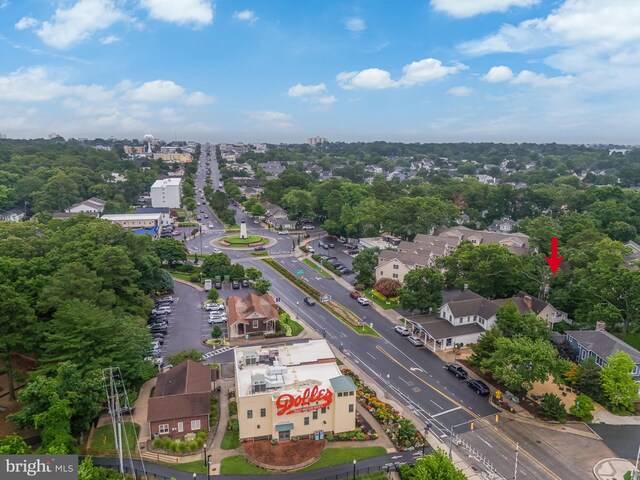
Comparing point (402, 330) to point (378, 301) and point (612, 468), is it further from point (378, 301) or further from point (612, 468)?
point (612, 468)

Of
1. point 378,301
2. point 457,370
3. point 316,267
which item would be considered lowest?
point 457,370

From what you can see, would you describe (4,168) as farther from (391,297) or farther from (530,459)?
(530,459)

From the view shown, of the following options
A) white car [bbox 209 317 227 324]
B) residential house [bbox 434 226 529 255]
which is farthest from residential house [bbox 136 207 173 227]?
residential house [bbox 434 226 529 255]

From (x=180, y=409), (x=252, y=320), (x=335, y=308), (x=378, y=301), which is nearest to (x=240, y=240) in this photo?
(x=335, y=308)

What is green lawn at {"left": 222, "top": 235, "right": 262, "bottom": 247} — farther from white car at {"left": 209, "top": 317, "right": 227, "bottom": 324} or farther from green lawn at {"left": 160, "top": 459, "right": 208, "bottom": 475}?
green lawn at {"left": 160, "top": 459, "right": 208, "bottom": 475}

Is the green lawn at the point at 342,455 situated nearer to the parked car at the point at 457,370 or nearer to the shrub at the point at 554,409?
the parked car at the point at 457,370

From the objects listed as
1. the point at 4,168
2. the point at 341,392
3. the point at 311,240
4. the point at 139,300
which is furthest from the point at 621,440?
the point at 4,168
